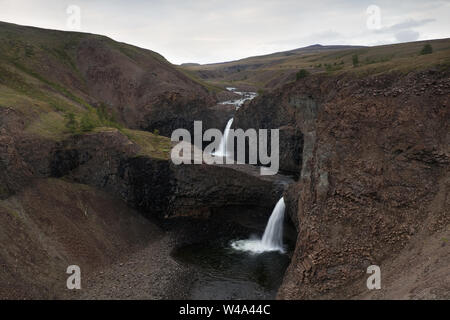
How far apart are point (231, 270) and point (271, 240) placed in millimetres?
6386

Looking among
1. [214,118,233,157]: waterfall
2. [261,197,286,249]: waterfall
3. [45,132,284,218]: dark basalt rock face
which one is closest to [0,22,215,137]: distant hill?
[214,118,233,157]: waterfall

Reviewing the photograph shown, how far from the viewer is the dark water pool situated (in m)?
25.2

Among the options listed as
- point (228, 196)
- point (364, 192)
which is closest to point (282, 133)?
point (228, 196)

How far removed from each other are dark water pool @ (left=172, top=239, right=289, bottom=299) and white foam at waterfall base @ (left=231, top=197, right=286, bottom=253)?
3.02 ft

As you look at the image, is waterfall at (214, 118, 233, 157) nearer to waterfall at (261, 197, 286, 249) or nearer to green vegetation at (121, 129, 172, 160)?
green vegetation at (121, 129, 172, 160)

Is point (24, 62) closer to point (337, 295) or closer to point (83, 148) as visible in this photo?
Result: point (83, 148)

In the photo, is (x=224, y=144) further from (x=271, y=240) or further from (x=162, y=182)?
(x=271, y=240)

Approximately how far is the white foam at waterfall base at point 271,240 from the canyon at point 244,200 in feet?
2.98

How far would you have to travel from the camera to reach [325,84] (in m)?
44.0

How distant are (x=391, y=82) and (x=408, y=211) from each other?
10.1 m

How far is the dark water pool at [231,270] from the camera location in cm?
2516

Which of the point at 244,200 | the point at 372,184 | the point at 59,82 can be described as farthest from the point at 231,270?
the point at 59,82

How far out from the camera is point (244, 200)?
37.3 metres

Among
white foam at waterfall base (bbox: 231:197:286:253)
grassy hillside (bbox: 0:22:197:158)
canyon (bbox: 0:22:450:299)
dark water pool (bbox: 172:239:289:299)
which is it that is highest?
grassy hillside (bbox: 0:22:197:158)
